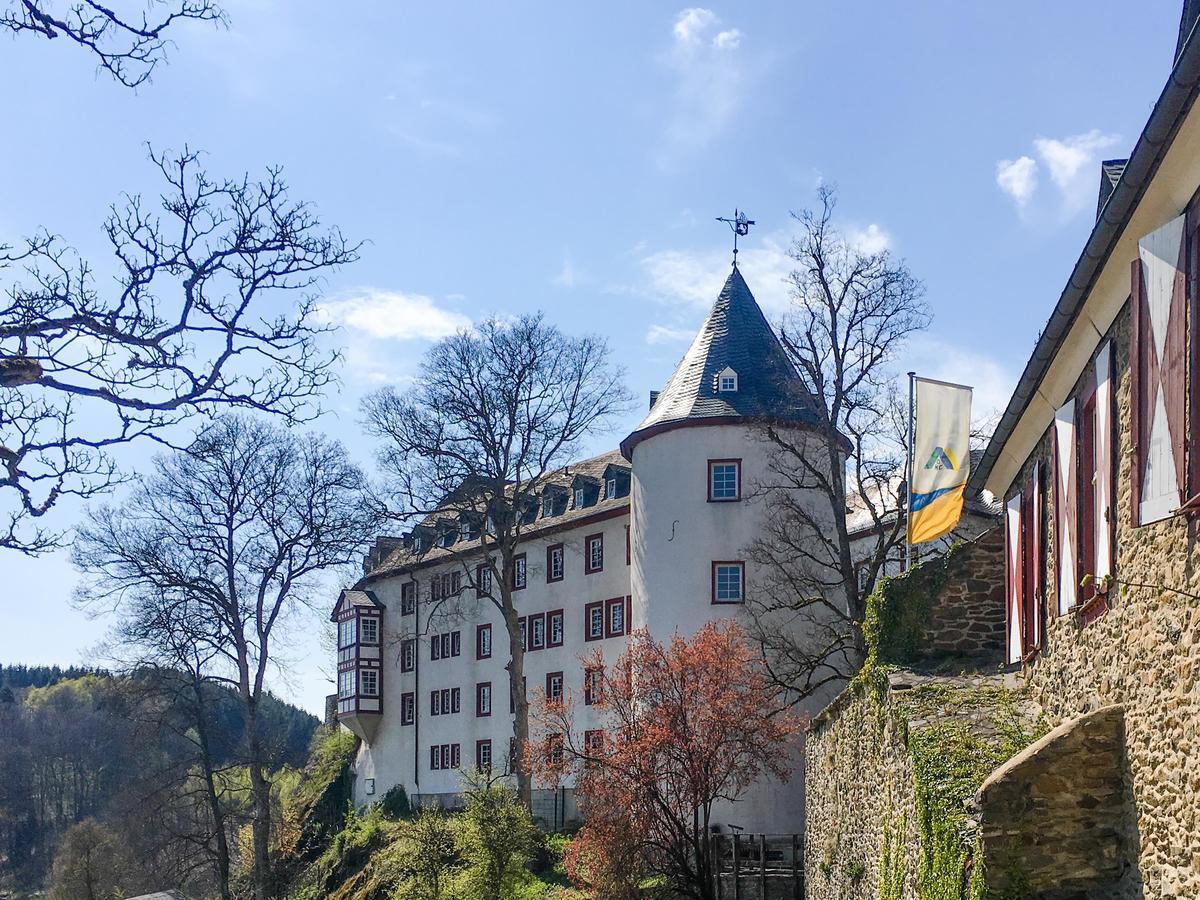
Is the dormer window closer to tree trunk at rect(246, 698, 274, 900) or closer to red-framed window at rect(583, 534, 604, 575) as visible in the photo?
red-framed window at rect(583, 534, 604, 575)

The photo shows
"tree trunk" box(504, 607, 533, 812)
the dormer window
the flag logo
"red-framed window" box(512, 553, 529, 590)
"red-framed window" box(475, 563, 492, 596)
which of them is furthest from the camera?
"red-framed window" box(475, 563, 492, 596)

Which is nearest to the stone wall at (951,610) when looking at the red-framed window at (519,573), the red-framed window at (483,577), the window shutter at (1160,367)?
the window shutter at (1160,367)

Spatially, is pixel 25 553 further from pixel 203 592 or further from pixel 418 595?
pixel 418 595

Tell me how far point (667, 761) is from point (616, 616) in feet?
44.1

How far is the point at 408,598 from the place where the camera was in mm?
52562

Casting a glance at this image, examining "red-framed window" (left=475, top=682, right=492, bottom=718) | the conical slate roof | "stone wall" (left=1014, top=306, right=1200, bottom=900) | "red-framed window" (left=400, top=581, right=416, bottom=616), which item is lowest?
"red-framed window" (left=475, top=682, right=492, bottom=718)

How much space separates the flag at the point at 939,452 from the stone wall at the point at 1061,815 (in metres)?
7.93

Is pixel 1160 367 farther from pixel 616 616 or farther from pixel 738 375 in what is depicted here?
pixel 616 616

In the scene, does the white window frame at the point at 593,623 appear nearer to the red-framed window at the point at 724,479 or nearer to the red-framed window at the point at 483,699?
the red-framed window at the point at 483,699

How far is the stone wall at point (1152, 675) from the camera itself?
8094 millimetres

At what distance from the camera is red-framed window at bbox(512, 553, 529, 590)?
45.2 meters

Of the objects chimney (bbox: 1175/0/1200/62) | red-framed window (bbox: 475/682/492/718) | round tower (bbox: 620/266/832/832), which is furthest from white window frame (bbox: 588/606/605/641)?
chimney (bbox: 1175/0/1200/62)

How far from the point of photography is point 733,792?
32312 millimetres

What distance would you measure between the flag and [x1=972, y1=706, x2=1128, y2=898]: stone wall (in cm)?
793
